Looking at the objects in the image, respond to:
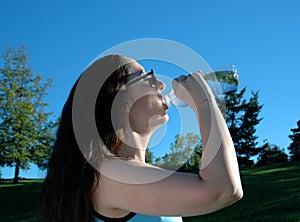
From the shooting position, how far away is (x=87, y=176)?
1.70m

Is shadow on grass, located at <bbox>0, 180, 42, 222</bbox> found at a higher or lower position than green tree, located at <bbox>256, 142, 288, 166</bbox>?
lower

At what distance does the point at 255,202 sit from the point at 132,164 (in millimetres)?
10880

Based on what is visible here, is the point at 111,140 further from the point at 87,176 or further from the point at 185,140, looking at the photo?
the point at 185,140

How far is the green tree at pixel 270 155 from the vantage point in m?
32.8

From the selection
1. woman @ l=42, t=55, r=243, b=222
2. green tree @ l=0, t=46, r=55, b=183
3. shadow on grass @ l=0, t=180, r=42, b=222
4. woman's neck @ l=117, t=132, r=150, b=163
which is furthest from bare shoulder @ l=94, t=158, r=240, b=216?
green tree @ l=0, t=46, r=55, b=183

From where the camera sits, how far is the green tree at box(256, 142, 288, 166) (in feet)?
107

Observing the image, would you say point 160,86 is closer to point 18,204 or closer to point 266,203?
point 266,203

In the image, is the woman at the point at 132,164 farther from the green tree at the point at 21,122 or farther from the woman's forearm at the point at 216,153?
the green tree at the point at 21,122

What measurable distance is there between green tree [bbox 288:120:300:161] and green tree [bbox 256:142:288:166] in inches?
26.5

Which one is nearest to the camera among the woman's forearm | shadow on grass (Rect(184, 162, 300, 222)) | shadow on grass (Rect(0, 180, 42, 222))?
the woman's forearm

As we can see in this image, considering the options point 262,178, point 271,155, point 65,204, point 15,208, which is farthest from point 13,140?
point 65,204

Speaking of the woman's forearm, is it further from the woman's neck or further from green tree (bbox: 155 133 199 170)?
the woman's neck

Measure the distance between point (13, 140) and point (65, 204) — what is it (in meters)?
26.0

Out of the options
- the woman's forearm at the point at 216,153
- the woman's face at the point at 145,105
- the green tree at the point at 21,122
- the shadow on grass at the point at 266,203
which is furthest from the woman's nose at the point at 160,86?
the green tree at the point at 21,122
